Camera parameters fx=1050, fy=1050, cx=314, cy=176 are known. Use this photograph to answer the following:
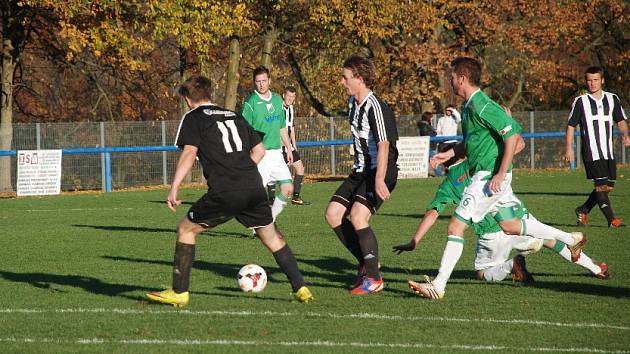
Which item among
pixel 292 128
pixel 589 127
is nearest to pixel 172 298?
pixel 589 127

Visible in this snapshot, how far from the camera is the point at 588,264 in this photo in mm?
9047

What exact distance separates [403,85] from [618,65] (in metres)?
8.64

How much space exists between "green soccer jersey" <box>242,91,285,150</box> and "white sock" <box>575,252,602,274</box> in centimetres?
528

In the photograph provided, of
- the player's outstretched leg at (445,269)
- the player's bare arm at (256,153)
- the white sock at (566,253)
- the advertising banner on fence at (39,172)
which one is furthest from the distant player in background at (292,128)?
the player's outstretched leg at (445,269)

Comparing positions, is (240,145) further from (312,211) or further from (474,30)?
(474,30)

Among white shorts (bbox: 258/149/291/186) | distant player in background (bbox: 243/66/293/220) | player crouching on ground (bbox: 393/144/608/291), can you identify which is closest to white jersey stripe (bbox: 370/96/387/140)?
player crouching on ground (bbox: 393/144/608/291)

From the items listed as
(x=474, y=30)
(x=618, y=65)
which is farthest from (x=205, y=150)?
(x=618, y=65)

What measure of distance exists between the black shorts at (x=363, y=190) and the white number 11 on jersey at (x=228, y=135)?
1324 millimetres

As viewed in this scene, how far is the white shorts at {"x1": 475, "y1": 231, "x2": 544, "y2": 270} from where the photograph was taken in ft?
29.2

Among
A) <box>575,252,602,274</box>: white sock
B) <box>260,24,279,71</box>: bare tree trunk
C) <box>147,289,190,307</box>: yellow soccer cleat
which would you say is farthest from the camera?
<box>260,24,279,71</box>: bare tree trunk

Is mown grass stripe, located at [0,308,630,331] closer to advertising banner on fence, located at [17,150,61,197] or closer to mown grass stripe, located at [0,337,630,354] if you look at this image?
mown grass stripe, located at [0,337,630,354]

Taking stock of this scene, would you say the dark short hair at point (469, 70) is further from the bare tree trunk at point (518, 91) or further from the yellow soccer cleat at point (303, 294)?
the bare tree trunk at point (518, 91)

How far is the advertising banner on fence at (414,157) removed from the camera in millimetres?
28797

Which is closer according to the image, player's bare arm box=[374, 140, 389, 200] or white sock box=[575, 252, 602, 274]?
player's bare arm box=[374, 140, 389, 200]
